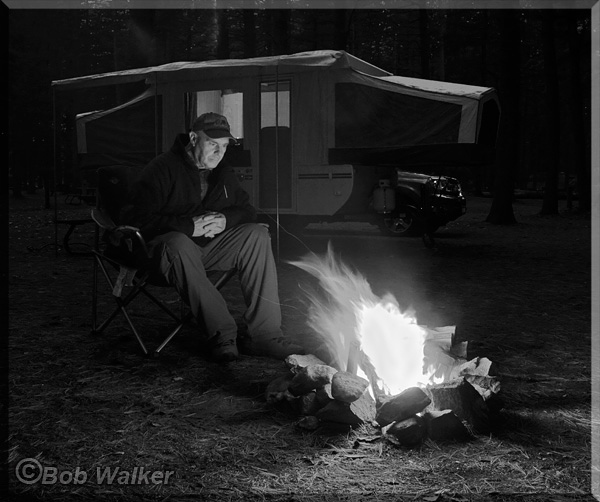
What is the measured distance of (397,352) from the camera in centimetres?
346

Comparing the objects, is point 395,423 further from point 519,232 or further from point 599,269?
point 519,232

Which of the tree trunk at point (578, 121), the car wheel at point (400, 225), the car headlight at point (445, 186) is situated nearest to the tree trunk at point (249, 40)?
the tree trunk at point (578, 121)

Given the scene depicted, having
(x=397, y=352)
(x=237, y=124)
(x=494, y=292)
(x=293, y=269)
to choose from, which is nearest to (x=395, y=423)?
(x=397, y=352)

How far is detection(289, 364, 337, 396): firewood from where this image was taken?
312 cm

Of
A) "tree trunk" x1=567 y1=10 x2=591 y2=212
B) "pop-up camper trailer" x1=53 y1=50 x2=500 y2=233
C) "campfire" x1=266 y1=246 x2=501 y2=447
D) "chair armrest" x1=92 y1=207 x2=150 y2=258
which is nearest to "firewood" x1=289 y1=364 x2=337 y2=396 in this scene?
"campfire" x1=266 y1=246 x2=501 y2=447

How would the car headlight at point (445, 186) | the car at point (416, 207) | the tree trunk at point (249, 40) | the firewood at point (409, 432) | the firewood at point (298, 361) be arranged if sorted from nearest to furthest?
the firewood at point (409, 432) < the firewood at point (298, 361) < the car at point (416, 207) < the car headlight at point (445, 186) < the tree trunk at point (249, 40)

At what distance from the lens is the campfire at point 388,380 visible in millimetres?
2834

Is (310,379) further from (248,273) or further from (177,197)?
(177,197)

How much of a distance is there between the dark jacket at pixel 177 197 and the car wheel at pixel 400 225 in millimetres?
7505

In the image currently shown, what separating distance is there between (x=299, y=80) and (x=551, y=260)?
433cm

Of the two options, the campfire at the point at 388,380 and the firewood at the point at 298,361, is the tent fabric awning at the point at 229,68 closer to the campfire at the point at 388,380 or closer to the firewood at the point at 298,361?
the campfire at the point at 388,380

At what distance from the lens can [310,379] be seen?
3.12m

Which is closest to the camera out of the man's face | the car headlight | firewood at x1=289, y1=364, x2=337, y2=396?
firewood at x1=289, y1=364, x2=337, y2=396

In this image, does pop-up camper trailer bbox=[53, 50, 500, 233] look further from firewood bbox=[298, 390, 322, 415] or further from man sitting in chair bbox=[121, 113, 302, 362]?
firewood bbox=[298, 390, 322, 415]
